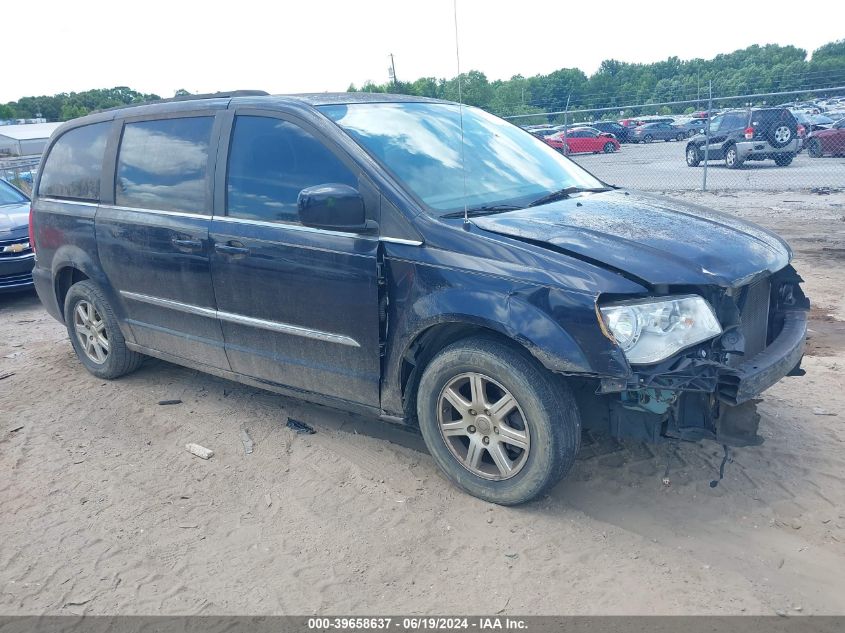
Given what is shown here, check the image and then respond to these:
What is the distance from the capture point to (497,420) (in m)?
3.38

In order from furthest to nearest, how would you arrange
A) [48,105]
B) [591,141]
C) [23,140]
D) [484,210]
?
[48,105] < [23,140] < [591,141] < [484,210]

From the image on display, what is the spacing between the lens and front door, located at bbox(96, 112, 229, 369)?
4359mm

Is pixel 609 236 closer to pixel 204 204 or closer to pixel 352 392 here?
pixel 352 392

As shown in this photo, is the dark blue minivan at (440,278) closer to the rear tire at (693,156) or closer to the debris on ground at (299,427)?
the debris on ground at (299,427)

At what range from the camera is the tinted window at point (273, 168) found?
3.83 metres

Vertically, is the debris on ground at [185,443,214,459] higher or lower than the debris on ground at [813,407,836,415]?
higher

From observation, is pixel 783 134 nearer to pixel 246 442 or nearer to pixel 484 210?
pixel 484 210

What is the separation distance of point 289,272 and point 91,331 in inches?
95.6

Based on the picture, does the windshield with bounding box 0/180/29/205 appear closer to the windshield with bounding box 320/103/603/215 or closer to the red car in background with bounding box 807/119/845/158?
the windshield with bounding box 320/103/603/215

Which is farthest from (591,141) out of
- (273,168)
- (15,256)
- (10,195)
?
(273,168)

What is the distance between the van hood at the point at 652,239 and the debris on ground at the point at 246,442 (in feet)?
6.39

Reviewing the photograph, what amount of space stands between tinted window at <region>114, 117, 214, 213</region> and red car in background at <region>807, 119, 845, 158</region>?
65.9 feet

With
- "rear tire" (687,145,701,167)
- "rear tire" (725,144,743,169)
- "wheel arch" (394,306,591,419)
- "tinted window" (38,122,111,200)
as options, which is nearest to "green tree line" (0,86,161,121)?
"rear tire" (687,145,701,167)
